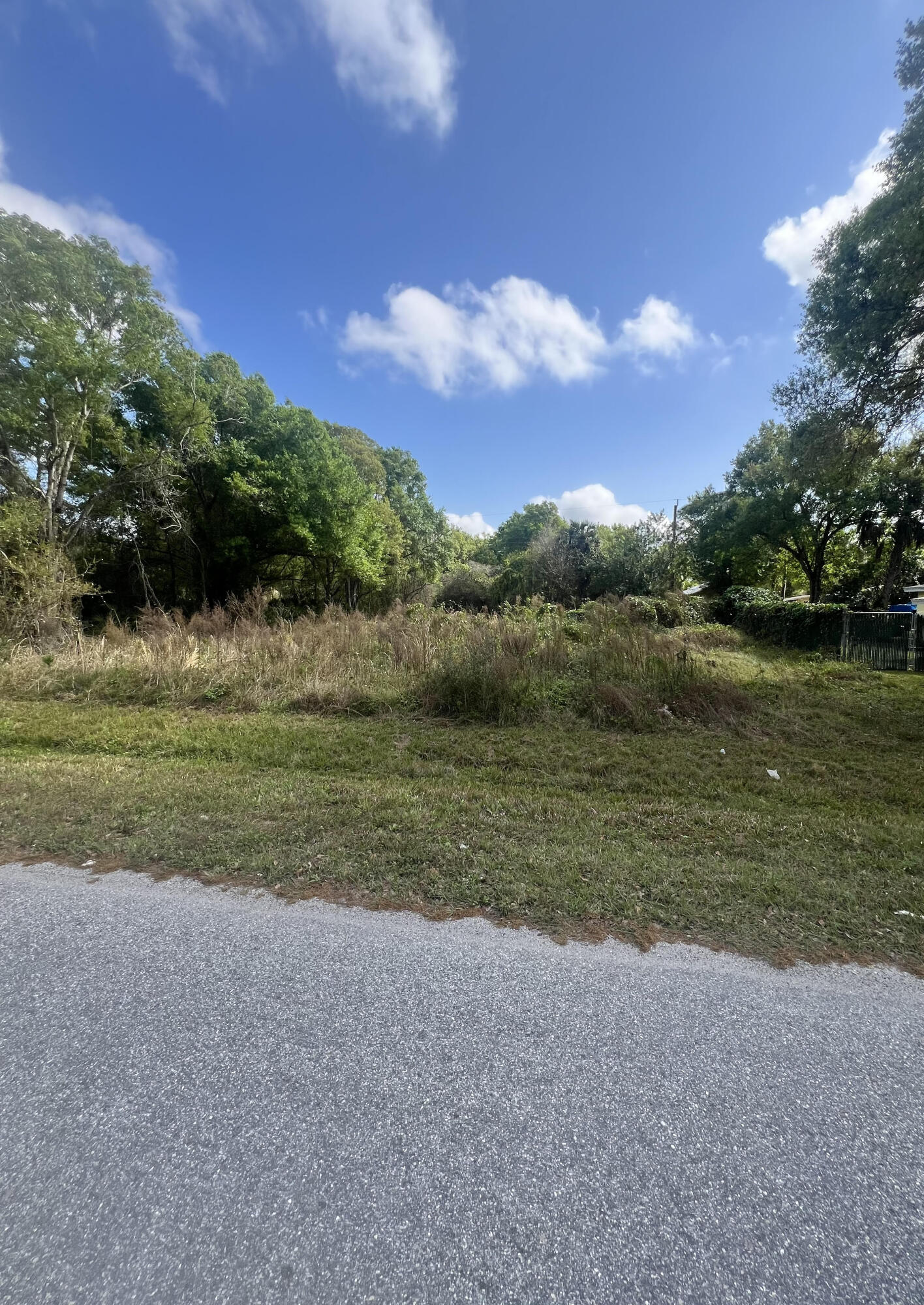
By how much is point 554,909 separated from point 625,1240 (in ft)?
4.45

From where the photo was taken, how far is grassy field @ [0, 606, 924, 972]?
261 cm

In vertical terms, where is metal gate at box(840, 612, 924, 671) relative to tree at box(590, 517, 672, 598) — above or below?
below

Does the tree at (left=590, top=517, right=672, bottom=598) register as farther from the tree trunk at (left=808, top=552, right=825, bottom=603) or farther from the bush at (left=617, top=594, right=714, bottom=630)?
the tree trunk at (left=808, top=552, right=825, bottom=603)

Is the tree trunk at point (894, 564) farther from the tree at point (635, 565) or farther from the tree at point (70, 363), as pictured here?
the tree at point (70, 363)

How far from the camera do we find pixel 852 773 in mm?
4781

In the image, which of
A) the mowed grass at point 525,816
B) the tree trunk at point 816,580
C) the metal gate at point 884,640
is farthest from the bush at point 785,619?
the mowed grass at point 525,816

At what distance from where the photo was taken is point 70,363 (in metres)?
10.1

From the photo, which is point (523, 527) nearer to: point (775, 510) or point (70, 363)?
point (775, 510)

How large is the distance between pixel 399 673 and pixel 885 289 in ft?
32.9

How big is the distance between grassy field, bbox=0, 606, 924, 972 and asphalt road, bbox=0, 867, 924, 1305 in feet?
1.21

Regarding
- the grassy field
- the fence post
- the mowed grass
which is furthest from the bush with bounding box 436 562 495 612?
the mowed grass

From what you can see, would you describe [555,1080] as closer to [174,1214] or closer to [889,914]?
[174,1214]

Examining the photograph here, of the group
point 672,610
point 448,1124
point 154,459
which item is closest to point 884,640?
point 672,610

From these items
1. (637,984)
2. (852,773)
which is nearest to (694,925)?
(637,984)
